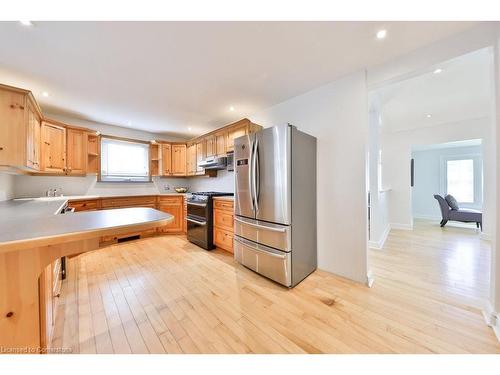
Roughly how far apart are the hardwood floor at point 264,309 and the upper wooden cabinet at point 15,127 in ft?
5.02

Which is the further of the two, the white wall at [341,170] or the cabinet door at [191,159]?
the cabinet door at [191,159]

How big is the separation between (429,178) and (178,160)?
27.3ft

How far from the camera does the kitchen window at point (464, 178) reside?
584 centimetres

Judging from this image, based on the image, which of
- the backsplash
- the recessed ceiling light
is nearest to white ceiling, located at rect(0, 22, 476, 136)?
the recessed ceiling light

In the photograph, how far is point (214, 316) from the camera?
164cm

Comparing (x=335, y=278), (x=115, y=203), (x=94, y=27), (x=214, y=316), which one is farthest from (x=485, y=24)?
(x=115, y=203)

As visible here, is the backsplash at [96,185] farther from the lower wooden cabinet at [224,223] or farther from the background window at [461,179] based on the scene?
the background window at [461,179]

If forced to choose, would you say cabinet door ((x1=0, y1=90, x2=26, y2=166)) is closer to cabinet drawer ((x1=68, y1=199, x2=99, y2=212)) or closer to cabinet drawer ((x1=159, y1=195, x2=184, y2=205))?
cabinet drawer ((x1=68, y1=199, x2=99, y2=212))

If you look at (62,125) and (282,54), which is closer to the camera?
(282,54)

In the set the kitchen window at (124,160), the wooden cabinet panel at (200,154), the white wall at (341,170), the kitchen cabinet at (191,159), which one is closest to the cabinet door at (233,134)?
the wooden cabinet panel at (200,154)

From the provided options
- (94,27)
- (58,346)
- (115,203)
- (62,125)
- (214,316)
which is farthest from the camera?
(115,203)

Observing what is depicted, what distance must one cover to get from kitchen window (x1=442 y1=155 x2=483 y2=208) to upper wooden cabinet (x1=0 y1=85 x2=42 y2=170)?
9.98 metres
